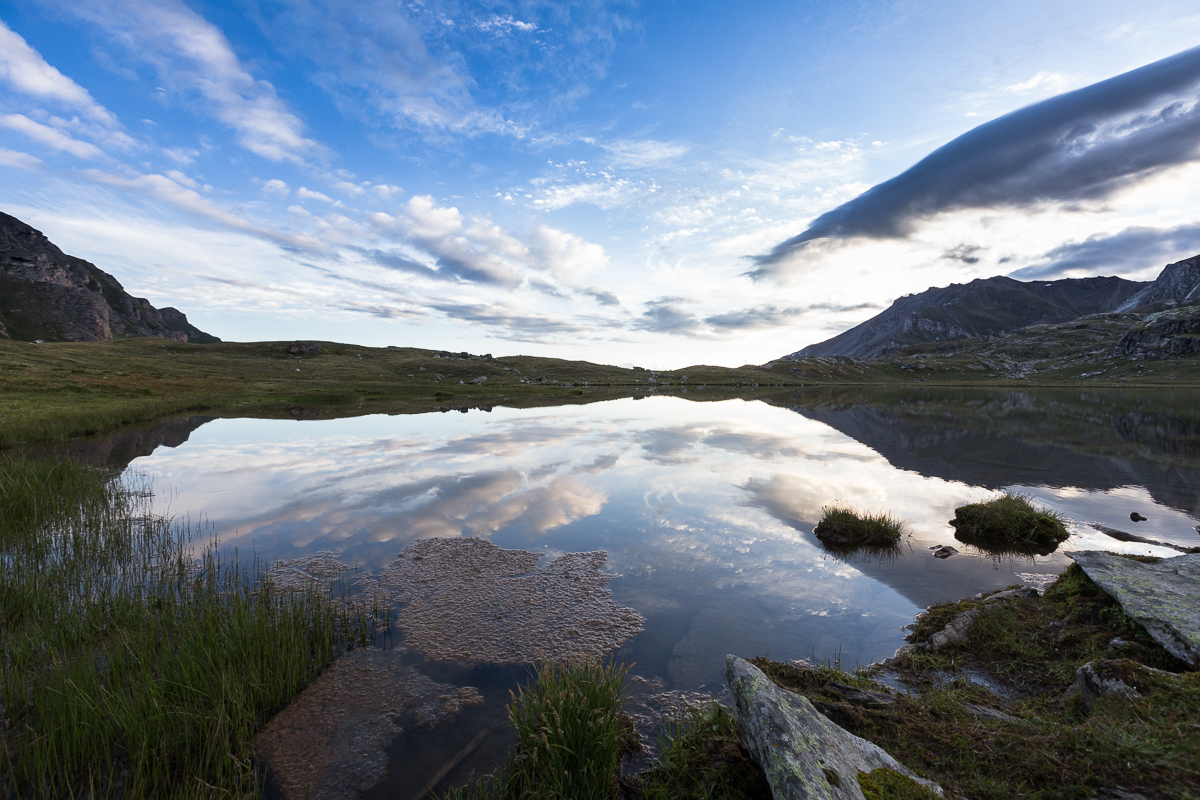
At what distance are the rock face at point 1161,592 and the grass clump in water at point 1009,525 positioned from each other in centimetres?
619

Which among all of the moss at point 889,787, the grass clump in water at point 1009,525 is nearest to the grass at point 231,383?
the moss at point 889,787

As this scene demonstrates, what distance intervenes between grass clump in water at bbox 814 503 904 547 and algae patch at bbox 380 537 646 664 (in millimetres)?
8329

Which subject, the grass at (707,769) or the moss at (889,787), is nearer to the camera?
the moss at (889,787)

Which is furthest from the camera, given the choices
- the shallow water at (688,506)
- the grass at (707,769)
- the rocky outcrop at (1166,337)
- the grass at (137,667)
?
the rocky outcrop at (1166,337)

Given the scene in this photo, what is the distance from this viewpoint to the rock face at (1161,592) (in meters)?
6.70

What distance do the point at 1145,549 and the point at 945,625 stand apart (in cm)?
1092

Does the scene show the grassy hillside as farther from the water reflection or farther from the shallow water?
the shallow water

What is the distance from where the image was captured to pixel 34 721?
660 cm

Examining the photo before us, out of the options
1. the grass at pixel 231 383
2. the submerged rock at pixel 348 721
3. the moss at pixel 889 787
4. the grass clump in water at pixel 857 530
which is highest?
the grass at pixel 231 383

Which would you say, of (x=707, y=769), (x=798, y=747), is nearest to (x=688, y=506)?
(x=707, y=769)

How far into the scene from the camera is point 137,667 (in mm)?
7781

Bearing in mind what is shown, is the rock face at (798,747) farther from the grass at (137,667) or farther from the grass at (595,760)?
the grass at (137,667)

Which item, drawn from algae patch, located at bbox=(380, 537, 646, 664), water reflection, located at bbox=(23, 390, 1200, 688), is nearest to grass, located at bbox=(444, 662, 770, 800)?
algae patch, located at bbox=(380, 537, 646, 664)

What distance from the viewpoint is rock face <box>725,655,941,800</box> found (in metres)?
4.49
